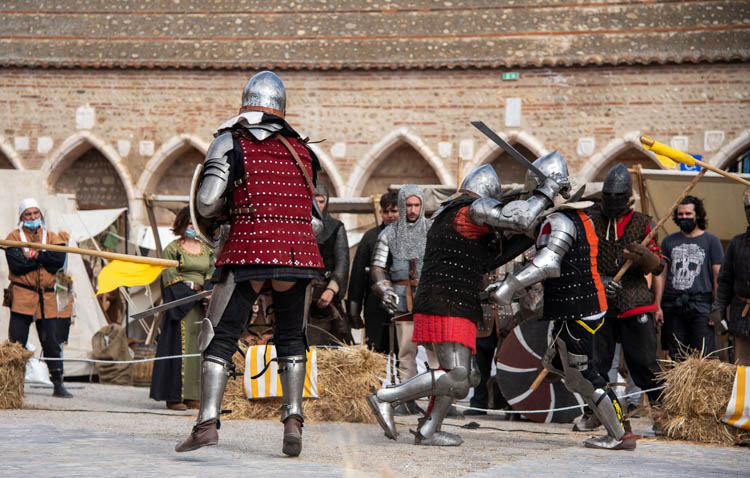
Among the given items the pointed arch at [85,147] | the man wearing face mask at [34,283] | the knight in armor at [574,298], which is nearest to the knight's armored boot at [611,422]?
the knight in armor at [574,298]

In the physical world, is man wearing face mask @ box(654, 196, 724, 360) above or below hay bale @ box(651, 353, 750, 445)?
above

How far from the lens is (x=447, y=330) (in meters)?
5.64

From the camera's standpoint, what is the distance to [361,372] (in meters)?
7.02

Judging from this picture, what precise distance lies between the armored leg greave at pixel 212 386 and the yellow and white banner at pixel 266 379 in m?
2.17

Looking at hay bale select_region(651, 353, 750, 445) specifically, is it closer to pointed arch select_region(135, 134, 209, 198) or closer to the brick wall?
the brick wall

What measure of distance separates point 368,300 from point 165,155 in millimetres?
11930

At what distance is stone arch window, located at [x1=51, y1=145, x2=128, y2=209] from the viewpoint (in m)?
20.7

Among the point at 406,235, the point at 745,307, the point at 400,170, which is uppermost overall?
the point at 400,170

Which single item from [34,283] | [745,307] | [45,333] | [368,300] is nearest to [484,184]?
[745,307]

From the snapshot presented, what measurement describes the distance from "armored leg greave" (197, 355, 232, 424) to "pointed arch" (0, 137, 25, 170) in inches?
650

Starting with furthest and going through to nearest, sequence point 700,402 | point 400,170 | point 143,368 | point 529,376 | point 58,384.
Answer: point 400,170
point 143,368
point 58,384
point 529,376
point 700,402

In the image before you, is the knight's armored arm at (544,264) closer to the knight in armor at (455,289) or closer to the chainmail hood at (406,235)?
the knight in armor at (455,289)

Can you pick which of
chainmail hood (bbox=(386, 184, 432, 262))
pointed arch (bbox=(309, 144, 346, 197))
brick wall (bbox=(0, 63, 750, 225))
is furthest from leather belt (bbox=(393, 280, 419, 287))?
pointed arch (bbox=(309, 144, 346, 197))

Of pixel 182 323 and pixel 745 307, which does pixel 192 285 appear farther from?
pixel 745 307
